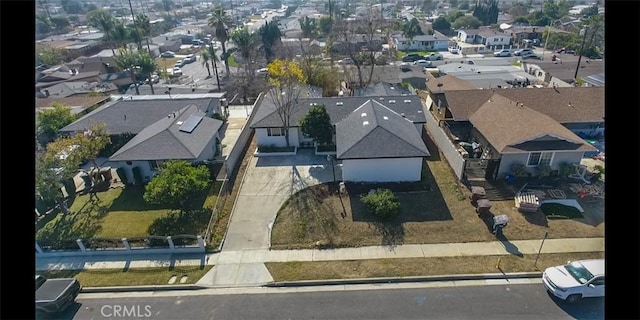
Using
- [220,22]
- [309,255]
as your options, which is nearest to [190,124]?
[309,255]

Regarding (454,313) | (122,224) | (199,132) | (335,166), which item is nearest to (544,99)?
(335,166)

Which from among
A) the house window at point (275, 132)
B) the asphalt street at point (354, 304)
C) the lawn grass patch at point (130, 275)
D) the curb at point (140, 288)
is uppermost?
the house window at point (275, 132)

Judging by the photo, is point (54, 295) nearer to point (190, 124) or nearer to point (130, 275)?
point (130, 275)

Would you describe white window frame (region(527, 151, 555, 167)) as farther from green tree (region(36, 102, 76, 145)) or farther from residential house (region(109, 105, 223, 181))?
green tree (region(36, 102, 76, 145))

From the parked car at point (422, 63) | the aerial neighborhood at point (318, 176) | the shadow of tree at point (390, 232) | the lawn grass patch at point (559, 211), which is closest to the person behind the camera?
the shadow of tree at point (390, 232)

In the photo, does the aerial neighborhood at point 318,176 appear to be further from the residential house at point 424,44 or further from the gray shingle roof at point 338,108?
the residential house at point 424,44

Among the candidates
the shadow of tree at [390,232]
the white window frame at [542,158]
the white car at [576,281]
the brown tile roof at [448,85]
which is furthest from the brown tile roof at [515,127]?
the shadow of tree at [390,232]

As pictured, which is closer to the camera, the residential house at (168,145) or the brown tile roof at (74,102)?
the residential house at (168,145)
